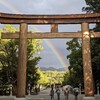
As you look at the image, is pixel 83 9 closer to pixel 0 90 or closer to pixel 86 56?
pixel 86 56

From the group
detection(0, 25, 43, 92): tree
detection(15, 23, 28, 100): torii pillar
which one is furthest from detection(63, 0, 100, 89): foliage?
detection(15, 23, 28, 100): torii pillar

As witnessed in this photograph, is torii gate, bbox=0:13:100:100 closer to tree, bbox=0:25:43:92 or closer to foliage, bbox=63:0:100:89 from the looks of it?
foliage, bbox=63:0:100:89

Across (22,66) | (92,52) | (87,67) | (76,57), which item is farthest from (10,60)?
(87,67)

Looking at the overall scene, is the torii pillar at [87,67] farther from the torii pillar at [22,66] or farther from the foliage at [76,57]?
the foliage at [76,57]

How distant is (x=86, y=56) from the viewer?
20.1 meters

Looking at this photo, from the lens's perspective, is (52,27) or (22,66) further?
(52,27)

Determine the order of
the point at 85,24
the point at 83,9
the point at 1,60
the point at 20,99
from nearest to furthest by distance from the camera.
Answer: the point at 20,99, the point at 85,24, the point at 83,9, the point at 1,60

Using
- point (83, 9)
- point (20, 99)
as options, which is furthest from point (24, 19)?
point (83, 9)

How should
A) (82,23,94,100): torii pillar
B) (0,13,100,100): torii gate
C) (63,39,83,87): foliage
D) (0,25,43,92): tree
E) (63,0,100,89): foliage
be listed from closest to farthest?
(82,23,94,100): torii pillar
(0,13,100,100): torii gate
(63,0,100,89): foliage
(63,39,83,87): foliage
(0,25,43,92): tree

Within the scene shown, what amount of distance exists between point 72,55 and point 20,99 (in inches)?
777

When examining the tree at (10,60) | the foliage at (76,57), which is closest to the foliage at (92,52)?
the foliage at (76,57)

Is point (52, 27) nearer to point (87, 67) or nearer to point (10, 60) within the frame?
point (87, 67)

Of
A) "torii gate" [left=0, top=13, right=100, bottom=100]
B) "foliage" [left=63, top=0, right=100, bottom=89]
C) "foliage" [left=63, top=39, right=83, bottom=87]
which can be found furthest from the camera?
"foliage" [left=63, top=39, right=83, bottom=87]

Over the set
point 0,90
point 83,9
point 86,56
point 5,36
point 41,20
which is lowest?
point 0,90
